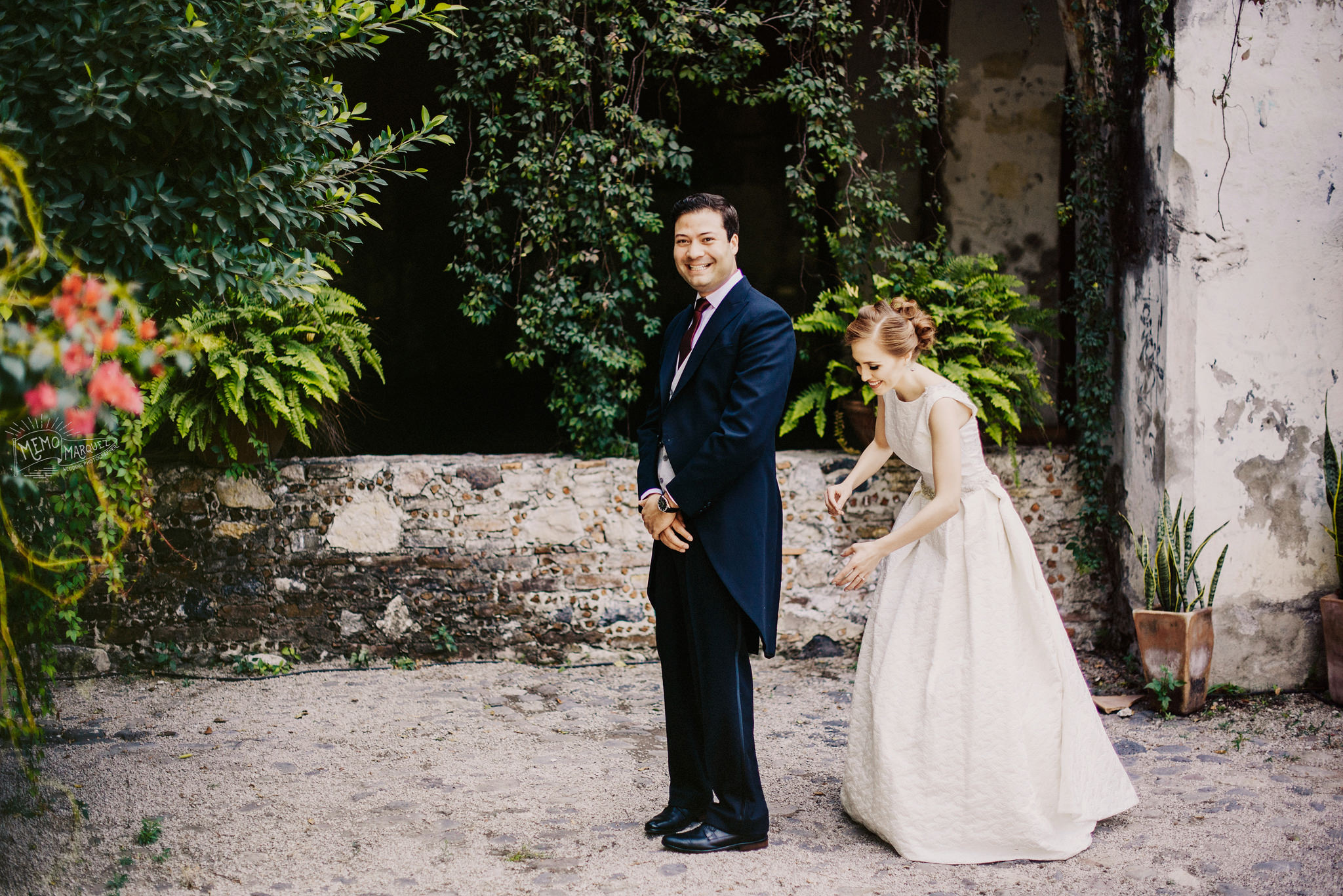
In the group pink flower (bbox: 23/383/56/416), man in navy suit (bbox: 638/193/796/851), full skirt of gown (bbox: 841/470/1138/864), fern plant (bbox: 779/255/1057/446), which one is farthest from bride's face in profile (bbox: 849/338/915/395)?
pink flower (bbox: 23/383/56/416)

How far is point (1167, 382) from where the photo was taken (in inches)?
197

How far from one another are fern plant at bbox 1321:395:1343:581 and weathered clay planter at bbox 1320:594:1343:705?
23cm

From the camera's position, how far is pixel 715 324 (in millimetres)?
3271

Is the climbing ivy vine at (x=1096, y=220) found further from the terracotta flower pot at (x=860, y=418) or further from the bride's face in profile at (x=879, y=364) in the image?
the bride's face in profile at (x=879, y=364)

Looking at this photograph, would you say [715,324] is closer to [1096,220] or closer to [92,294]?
[92,294]

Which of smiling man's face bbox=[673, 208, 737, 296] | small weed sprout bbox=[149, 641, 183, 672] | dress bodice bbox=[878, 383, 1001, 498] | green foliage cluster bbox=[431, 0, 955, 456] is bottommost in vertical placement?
small weed sprout bbox=[149, 641, 183, 672]

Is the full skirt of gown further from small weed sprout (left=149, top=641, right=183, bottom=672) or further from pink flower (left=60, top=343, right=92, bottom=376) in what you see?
small weed sprout (left=149, top=641, right=183, bottom=672)

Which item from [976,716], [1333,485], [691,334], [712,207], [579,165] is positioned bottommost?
[976,716]

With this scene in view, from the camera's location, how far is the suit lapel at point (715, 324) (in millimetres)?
3258

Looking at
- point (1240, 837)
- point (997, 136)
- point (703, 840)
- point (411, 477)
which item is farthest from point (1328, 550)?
point (411, 477)

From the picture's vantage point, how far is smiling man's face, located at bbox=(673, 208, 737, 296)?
3.22 meters

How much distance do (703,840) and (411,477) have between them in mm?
3051

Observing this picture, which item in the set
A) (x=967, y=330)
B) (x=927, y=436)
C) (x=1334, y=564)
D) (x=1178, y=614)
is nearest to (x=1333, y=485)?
(x=1334, y=564)

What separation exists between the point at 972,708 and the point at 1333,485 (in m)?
3.14
